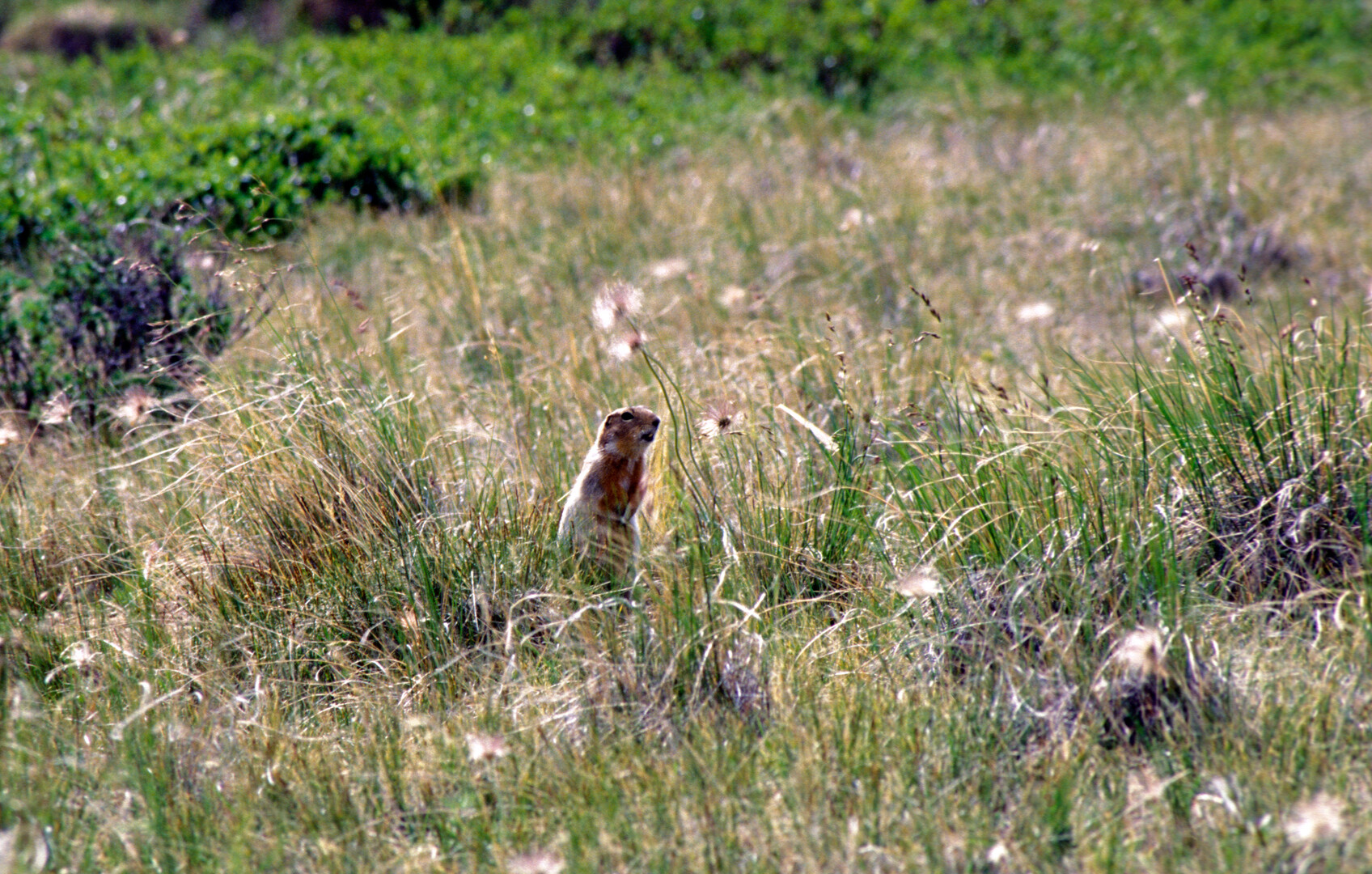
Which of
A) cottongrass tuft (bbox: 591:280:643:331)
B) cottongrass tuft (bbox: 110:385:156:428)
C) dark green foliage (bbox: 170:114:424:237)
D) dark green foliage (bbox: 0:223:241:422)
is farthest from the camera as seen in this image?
dark green foliage (bbox: 170:114:424:237)

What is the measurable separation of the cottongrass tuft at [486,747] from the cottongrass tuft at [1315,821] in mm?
1973

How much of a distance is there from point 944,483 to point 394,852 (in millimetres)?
2242

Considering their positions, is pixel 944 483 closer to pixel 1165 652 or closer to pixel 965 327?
pixel 1165 652

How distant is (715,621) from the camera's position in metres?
3.58

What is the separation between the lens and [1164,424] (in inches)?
168

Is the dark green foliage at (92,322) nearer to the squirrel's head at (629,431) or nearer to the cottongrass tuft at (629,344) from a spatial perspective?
the squirrel's head at (629,431)

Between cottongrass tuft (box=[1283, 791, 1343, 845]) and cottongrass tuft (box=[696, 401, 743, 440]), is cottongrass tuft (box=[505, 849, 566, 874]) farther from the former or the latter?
cottongrass tuft (box=[1283, 791, 1343, 845])

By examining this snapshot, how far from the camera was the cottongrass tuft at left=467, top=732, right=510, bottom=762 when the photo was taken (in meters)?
3.13

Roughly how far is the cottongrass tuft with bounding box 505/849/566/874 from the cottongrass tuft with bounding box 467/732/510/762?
0.30m

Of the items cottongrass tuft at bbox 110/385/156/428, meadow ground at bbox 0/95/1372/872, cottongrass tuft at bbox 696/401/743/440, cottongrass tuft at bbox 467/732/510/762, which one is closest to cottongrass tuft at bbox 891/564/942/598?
meadow ground at bbox 0/95/1372/872

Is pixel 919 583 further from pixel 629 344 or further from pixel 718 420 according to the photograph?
pixel 629 344

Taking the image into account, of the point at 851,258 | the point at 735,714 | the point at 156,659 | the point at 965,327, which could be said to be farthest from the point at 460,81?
the point at 735,714

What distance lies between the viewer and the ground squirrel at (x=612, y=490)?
4.26 meters

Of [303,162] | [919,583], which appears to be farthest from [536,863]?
[303,162]
